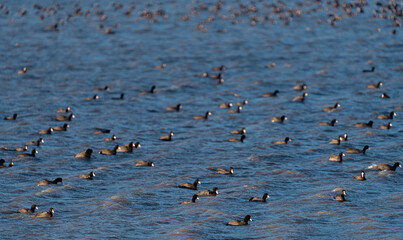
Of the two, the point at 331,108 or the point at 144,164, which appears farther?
the point at 331,108

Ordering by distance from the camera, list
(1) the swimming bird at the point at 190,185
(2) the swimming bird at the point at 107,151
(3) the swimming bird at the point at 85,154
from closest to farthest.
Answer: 1. (1) the swimming bird at the point at 190,185
2. (3) the swimming bird at the point at 85,154
3. (2) the swimming bird at the point at 107,151

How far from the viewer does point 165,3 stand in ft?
326

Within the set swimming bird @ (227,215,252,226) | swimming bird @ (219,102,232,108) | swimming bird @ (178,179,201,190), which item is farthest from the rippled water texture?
swimming bird @ (219,102,232,108)

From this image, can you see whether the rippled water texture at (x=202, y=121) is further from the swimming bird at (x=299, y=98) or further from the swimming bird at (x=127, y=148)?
the swimming bird at (x=299, y=98)

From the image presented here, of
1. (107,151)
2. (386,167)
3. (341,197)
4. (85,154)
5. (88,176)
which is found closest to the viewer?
(341,197)

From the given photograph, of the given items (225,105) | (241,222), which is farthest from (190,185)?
(225,105)

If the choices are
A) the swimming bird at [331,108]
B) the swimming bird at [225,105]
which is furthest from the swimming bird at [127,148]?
the swimming bird at [331,108]

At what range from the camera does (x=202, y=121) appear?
49469mm

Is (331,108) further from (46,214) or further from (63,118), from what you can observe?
(46,214)

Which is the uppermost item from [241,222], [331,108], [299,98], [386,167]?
[299,98]

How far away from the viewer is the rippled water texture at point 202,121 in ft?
106

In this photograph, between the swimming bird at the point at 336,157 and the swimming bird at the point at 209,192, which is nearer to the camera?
the swimming bird at the point at 209,192

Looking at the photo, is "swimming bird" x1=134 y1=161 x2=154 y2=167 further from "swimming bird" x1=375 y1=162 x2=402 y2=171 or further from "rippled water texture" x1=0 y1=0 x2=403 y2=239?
"swimming bird" x1=375 y1=162 x2=402 y2=171

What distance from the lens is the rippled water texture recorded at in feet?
106
